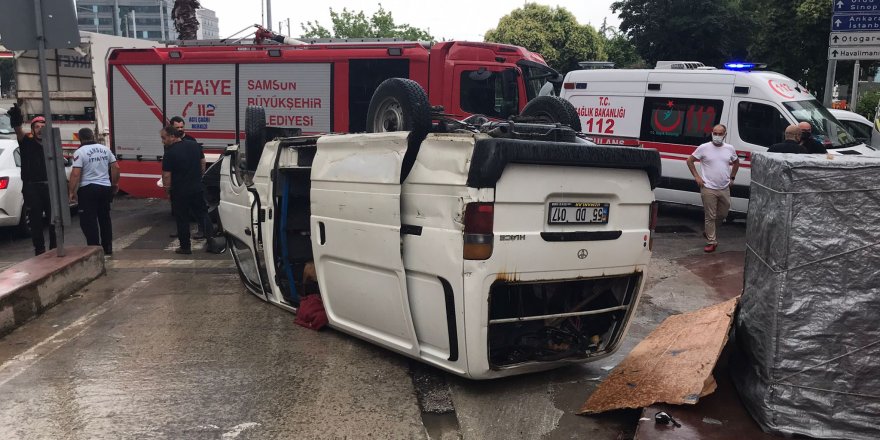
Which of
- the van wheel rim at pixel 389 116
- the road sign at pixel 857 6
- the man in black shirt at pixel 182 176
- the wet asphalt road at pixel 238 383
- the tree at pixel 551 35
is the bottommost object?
the wet asphalt road at pixel 238 383

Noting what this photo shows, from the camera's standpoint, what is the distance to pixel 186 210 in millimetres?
9266

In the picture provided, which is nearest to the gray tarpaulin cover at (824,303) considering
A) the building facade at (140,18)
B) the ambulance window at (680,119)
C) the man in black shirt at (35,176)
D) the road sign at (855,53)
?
the man in black shirt at (35,176)

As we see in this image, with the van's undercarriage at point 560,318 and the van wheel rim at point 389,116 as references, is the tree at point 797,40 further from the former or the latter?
the van's undercarriage at point 560,318

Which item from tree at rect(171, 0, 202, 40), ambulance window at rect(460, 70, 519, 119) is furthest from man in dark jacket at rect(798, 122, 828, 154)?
tree at rect(171, 0, 202, 40)

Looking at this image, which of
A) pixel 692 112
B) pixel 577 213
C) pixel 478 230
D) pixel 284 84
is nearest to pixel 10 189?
pixel 284 84

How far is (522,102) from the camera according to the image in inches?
472

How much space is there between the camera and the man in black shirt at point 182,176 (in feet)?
29.7

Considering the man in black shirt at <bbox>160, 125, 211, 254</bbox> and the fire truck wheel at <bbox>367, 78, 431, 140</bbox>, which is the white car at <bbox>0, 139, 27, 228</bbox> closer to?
the man in black shirt at <bbox>160, 125, 211, 254</bbox>

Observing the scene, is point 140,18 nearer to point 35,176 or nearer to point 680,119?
point 35,176

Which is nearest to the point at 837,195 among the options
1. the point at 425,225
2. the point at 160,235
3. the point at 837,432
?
the point at 837,432

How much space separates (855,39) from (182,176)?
10.4 metres

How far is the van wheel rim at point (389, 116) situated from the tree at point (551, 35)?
100 ft

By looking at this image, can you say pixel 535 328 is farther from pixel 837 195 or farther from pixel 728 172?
pixel 728 172

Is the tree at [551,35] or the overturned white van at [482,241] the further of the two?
the tree at [551,35]
